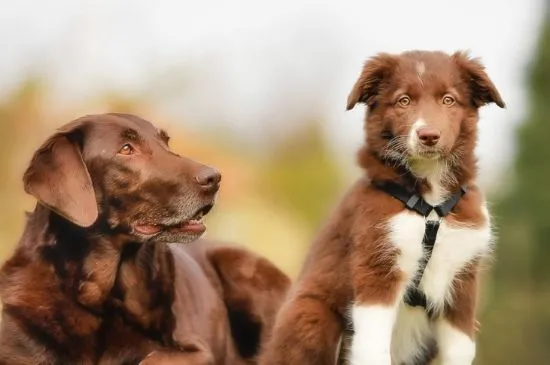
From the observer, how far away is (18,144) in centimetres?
1371

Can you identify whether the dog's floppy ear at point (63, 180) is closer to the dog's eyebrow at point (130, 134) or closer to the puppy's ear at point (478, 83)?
the dog's eyebrow at point (130, 134)

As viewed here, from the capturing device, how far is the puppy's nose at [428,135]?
14.4ft

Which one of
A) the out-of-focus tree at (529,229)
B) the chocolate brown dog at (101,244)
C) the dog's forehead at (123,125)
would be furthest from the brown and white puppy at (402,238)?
the out-of-focus tree at (529,229)

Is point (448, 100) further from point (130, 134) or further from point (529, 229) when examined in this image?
point (529, 229)

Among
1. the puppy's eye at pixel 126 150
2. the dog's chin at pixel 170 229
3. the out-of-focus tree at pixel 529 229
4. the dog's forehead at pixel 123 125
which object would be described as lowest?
the out-of-focus tree at pixel 529 229

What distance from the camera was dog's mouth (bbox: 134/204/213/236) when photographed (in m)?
4.68

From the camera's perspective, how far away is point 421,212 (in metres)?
4.64

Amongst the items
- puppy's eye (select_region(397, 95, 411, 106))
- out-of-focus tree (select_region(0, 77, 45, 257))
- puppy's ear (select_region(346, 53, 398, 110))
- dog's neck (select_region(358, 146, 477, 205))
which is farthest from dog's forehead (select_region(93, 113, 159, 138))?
out-of-focus tree (select_region(0, 77, 45, 257))

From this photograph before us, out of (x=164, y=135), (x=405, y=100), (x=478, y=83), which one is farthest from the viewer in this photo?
(x=164, y=135)

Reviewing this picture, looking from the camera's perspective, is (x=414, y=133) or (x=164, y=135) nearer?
(x=414, y=133)

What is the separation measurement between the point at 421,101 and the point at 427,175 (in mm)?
397

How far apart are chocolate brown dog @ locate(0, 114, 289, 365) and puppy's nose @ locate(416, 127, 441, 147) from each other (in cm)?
101

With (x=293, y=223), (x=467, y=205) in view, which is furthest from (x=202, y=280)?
(x=293, y=223)

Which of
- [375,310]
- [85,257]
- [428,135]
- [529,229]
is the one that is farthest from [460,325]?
[529,229]
